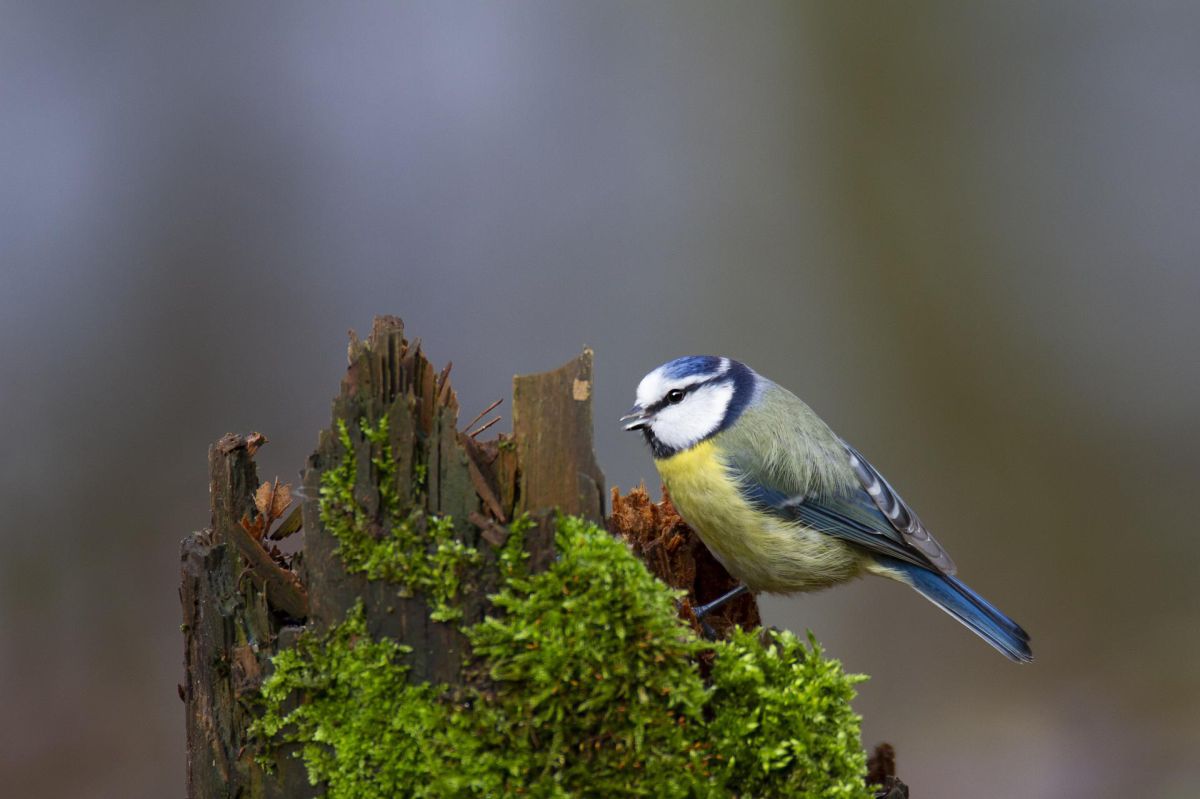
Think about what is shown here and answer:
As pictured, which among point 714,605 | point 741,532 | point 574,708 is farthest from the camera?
point 741,532

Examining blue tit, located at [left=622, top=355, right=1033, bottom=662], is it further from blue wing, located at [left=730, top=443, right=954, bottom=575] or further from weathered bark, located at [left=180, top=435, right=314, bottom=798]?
weathered bark, located at [left=180, top=435, right=314, bottom=798]

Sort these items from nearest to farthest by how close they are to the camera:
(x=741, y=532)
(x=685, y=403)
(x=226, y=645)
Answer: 1. (x=226, y=645)
2. (x=741, y=532)
3. (x=685, y=403)

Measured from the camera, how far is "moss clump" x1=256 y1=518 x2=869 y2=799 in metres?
1.46

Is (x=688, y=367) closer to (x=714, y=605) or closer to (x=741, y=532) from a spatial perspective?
(x=741, y=532)

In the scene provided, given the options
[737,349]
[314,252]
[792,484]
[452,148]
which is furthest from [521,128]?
[792,484]

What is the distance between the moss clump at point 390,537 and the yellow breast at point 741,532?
3.40ft

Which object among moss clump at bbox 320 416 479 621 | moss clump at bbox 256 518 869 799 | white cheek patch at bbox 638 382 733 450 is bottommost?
moss clump at bbox 256 518 869 799

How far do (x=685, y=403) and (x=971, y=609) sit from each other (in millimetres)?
909

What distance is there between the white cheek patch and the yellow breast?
0.03 meters

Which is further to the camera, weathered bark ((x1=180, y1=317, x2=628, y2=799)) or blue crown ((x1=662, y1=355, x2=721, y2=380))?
blue crown ((x1=662, y1=355, x2=721, y2=380))

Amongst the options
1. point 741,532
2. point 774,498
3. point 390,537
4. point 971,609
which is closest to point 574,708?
point 390,537

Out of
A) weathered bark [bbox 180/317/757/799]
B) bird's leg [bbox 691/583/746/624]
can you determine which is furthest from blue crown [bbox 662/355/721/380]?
weathered bark [bbox 180/317/757/799]

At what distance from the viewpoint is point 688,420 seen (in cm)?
254

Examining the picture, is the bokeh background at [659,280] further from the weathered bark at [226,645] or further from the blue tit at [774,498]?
the weathered bark at [226,645]
